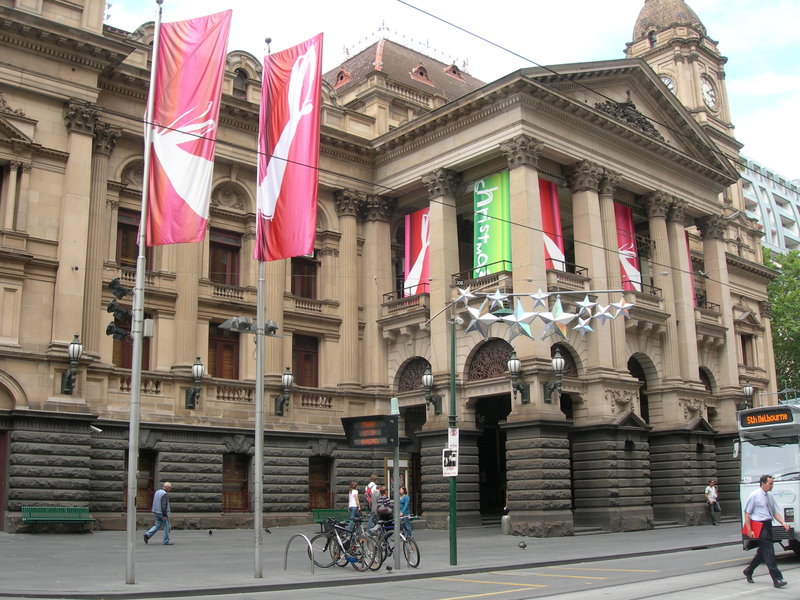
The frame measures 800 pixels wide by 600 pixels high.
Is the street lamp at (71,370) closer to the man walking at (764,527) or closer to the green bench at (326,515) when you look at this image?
the green bench at (326,515)

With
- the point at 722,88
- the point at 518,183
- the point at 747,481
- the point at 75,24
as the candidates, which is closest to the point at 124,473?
the point at 75,24

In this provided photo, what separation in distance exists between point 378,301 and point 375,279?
105 centimetres

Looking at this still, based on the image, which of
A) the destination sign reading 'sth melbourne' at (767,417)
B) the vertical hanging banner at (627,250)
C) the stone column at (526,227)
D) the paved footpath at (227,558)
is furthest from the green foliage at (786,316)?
the destination sign reading 'sth melbourne' at (767,417)

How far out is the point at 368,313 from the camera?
4025cm

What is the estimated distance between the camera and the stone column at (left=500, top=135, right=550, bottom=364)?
3375 centimetres

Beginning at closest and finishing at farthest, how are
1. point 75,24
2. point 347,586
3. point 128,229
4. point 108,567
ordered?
point 347,586
point 108,567
point 75,24
point 128,229

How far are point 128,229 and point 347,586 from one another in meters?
21.4

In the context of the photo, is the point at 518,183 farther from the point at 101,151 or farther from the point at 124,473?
the point at 124,473

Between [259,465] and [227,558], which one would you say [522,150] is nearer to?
[227,558]

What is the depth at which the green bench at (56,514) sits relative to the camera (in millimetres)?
26938

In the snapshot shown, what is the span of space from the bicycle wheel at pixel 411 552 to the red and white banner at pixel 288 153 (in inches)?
289

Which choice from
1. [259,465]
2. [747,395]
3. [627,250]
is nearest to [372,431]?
[259,465]

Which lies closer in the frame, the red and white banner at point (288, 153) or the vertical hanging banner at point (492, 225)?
the red and white banner at point (288, 153)

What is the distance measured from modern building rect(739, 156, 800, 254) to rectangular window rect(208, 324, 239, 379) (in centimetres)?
9444
